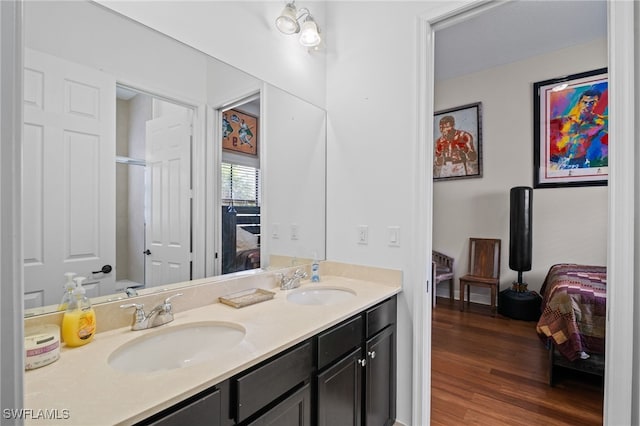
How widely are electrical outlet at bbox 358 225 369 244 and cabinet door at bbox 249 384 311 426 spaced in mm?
986

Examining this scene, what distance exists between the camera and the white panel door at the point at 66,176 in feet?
3.15

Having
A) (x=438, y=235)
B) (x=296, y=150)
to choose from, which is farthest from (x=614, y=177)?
(x=438, y=235)

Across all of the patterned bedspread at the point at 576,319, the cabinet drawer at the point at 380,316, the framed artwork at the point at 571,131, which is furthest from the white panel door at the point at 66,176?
the framed artwork at the point at 571,131

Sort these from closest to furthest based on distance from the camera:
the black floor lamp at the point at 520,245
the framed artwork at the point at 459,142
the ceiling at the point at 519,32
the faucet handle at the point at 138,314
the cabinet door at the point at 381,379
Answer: the faucet handle at the point at 138,314 < the cabinet door at the point at 381,379 < the ceiling at the point at 519,32 < the black floor lamp at the point at 520,245 < the framed artwork at the point at 459,142

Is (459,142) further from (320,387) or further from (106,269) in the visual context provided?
(106,269)

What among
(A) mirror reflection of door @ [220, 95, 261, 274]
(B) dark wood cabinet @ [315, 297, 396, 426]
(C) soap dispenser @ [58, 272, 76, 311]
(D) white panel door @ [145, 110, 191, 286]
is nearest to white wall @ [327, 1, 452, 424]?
(B) dark wood cabinet @ [315, 297, 396, 426]

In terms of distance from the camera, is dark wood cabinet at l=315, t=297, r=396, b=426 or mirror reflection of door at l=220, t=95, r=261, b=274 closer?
dark wood cabinet at l=315, t=297, r=396, b=426

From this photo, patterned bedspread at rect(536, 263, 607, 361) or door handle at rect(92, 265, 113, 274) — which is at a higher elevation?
door handle at rect(92, 265, 113, 274)

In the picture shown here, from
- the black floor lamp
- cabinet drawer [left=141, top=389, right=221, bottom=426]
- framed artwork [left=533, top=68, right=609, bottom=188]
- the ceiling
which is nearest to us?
cabinet drawer [left=141, top=389, right=221, bottom=426]

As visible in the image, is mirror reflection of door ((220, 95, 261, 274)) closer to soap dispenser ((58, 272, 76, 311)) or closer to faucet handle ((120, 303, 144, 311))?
faucet handle ((120, 303, 144, 311))

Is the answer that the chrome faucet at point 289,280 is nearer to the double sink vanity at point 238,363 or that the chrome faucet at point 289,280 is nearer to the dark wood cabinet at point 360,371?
the double sink vanity at point 238,363

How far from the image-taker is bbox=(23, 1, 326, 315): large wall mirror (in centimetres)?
99

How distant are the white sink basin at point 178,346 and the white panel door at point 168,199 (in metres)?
0.26

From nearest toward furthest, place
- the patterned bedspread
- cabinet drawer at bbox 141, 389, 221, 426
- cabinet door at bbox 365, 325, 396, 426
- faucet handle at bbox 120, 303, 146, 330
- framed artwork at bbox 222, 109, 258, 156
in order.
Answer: cabinet drawer at bbox 141, 389, 221, 426
faucet handle at bbox 120, 303, 146, 330
cabinet door at bbox 365, 325, 396, 426
framed artwork at bbox 222, 109, 258, 156
the patterned bedspread
